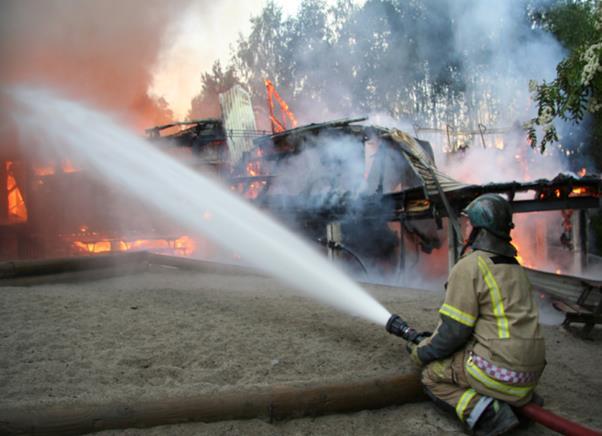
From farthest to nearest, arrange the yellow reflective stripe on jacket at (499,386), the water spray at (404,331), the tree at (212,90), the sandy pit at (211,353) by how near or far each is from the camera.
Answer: the tree at (212,90), the water spray at (404,331), the sandy pit at (211,353), the yellow reflective stripe on jacket at (499,386)

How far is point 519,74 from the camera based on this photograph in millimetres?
20078

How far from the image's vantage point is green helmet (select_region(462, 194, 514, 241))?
115 inches

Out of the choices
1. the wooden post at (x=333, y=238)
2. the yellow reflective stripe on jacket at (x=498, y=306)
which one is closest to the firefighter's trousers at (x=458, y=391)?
A: the yellow reflective stripe on jacket at (x=498, y=306)

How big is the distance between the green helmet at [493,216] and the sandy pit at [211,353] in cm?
140

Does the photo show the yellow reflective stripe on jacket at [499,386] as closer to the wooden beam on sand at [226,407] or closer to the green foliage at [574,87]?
the wooden beam on sand at [226,407]

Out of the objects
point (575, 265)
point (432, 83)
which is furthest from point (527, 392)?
point (432, 83)

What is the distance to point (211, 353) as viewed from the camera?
401cm

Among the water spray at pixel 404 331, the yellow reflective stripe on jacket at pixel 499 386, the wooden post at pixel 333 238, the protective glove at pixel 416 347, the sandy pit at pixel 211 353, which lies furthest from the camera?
the wooden post at pixel 333 238

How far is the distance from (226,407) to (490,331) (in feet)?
6.11

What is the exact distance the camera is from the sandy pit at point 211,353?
3109mm

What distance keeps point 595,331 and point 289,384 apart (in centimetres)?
527

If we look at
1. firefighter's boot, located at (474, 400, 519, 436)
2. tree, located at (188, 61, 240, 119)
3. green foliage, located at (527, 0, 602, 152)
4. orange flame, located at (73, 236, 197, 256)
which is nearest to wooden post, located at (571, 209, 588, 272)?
green foliage, located at (527, 0, 602, 152)

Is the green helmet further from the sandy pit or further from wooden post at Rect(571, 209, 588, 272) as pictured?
wooden post at Rect(571, 209, 588, 272)

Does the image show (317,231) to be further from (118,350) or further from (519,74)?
(519,74)
